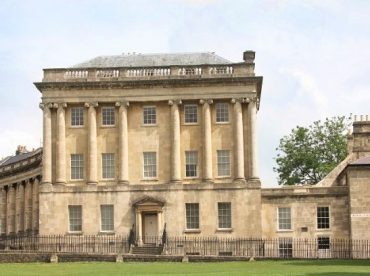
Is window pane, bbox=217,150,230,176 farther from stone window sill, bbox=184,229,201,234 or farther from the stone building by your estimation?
stone window sill, bbox=184,229,201,234

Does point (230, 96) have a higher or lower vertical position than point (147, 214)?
higher

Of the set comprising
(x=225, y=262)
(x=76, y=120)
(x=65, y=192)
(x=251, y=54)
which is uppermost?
(x=251, y=54)

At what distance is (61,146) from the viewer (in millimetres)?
64375

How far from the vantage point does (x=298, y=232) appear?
6266 centimetres

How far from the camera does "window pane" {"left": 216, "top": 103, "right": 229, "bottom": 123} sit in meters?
64.8

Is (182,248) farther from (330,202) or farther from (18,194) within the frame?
(18,194)

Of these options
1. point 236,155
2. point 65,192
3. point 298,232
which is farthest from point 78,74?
point 298,232

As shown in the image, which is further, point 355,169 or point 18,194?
point 18,194

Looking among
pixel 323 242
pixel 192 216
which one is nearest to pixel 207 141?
pixel 192 216

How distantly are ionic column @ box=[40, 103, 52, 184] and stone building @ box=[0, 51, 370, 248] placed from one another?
7 centimetres

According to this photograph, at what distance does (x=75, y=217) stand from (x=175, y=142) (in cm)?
824

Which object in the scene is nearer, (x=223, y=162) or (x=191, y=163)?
(x=223, y=162)

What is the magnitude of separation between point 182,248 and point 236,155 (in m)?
7.20

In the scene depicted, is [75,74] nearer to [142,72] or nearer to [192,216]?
[142,72]
